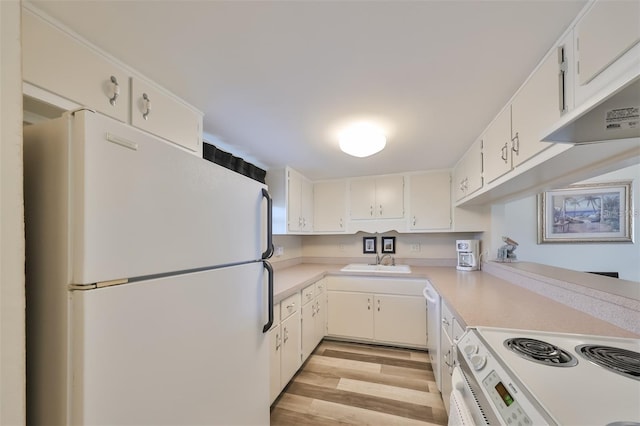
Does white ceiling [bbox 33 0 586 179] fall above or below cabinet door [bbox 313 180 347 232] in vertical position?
above

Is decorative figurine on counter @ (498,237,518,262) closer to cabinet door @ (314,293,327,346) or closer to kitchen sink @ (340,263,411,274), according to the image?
kitchen sink @ (340,263,411,274)

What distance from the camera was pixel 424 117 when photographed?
1609 millimetres

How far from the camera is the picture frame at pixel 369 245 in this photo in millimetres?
3402

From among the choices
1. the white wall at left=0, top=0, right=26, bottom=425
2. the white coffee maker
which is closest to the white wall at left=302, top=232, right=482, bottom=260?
the white coffee maker

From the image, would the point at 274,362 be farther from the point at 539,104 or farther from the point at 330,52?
the point at 539,104

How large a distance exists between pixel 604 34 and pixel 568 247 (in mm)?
2570

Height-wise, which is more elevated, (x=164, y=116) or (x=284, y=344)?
(x=164, y=116)

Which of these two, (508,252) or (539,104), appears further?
(508,252)

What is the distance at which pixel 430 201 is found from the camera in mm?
2959

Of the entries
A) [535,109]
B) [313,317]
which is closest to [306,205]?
[313,317]

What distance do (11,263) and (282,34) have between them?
103 centimetres

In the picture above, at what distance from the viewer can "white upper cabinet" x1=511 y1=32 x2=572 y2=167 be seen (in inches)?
37.2

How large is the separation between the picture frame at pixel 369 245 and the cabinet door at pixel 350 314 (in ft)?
2.50

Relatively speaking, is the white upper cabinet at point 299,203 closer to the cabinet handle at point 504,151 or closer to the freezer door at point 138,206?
the freezer door at point 138,206
